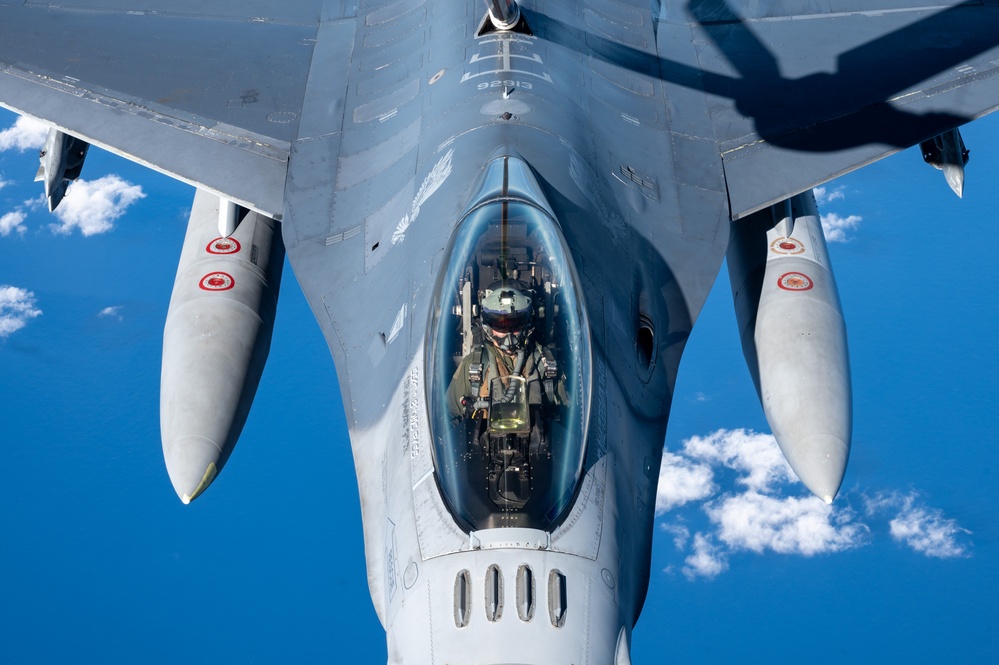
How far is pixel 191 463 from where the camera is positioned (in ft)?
28.9

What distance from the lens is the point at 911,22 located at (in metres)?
12.0

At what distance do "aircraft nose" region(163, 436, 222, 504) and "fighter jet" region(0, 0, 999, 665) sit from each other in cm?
2

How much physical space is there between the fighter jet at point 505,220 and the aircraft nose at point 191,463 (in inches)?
0.9

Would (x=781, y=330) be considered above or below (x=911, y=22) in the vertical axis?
below

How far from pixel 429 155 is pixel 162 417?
3.20 metres

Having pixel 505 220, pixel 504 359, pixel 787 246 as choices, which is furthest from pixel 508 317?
pixel 787 246

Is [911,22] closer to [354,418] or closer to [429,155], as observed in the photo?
[429,155]

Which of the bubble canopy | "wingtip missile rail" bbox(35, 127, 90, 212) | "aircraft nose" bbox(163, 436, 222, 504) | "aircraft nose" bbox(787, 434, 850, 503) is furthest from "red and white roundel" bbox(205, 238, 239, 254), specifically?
"aircraft nose" bbox(787, 434, 850, 503)

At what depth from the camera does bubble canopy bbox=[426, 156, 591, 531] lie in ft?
20.5

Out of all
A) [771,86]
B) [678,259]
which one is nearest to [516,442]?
[678,259]

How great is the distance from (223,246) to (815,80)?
20.4 feet

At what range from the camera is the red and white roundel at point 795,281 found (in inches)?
411

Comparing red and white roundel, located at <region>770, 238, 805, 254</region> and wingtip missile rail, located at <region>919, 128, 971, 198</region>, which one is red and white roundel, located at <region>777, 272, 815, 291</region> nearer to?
red and white roundel, located at <region>770, 238, 805, 254</region>

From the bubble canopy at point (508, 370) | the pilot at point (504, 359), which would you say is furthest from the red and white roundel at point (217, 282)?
the pilot at point (504, 359)
